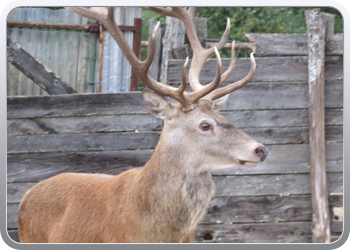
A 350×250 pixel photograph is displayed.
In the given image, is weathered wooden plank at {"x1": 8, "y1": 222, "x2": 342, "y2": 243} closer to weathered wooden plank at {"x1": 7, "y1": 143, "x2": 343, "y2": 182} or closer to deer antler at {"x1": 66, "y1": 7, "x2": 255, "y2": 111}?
weathered wooden plank at {"x1": 7, "y1": 143, "x2": 343, "y2": 182}

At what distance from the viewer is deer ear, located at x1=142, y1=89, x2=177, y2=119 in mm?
2912

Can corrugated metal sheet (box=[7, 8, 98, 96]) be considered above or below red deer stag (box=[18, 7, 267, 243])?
above

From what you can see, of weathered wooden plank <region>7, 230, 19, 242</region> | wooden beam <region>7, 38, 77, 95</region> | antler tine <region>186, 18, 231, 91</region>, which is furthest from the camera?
wooden beam <region>7, 38, 77, 95</region>

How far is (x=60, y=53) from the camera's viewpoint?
12.8ft

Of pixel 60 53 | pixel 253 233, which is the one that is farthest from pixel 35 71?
pixel 253 233

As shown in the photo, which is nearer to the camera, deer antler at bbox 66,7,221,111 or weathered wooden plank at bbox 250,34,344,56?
deer antler at bbox 66,7,221,111

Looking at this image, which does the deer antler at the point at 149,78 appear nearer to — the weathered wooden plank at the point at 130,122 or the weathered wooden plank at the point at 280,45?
the weathered wooden plank at the point at 130,122

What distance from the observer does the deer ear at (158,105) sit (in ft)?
9.55

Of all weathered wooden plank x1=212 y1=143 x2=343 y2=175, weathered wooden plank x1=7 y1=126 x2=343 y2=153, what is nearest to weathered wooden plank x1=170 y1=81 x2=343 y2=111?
weathered wooden plank x1=7 y1=126 x2=343 y2=153

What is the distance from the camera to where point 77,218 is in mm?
3113

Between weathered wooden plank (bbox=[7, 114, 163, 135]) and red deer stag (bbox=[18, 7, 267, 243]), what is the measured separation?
601 millimetres

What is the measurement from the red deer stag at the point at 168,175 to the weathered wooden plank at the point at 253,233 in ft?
2.34
